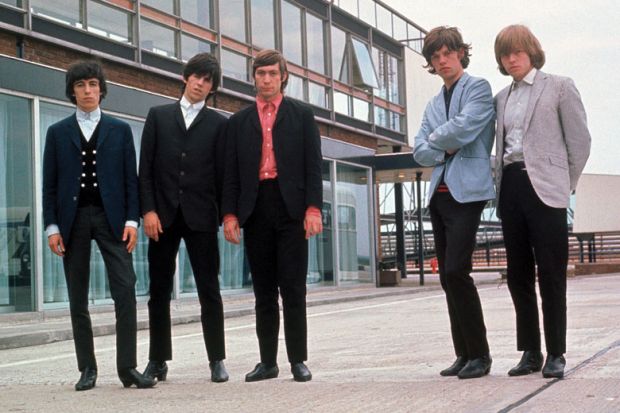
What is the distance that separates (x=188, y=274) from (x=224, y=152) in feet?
A: 41.5

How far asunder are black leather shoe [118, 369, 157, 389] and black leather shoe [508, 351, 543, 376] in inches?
77.2

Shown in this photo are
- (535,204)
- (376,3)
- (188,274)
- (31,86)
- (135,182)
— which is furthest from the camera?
(376,3)

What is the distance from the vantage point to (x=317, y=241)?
24406 millimetres

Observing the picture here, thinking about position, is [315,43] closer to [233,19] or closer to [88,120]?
[233,19]

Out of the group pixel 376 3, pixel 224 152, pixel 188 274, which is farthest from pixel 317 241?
pixel 224 152

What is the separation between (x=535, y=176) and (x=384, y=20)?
24.9 meters

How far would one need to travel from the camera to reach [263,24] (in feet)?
75.6

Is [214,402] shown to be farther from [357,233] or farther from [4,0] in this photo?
[357,233]

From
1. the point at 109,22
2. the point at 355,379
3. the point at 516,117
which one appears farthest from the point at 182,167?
the point at 109,22

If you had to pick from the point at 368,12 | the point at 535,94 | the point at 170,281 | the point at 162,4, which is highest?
the point at 368,12

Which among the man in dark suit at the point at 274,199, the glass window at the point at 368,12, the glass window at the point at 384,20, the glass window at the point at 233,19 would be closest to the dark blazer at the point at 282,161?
the man in dark suit at the point at 274,199

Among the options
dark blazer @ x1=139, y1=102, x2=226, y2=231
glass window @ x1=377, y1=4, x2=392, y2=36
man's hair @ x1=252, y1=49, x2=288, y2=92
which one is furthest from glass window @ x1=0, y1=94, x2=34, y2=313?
glass window @ x1=377, y1=4, x2=392, y2=36

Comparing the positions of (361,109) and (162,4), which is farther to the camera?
(361,109)

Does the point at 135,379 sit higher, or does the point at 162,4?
the point at 162,4
